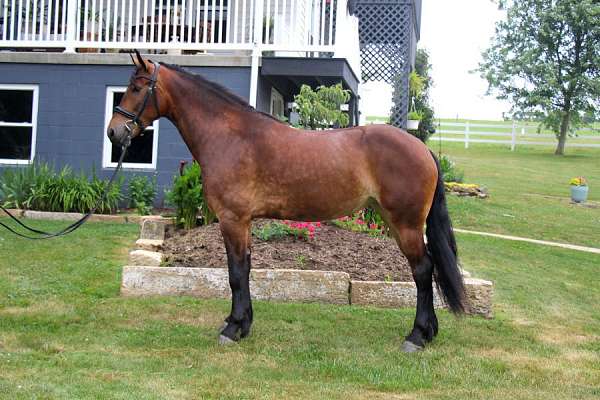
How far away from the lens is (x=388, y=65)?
15.9 m

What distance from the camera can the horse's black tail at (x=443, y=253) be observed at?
5.64m

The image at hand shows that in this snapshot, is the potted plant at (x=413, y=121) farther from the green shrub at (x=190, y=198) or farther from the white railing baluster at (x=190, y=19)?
the green shrub at (x=190, y=198)

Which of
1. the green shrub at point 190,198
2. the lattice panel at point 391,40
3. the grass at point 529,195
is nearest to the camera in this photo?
the green shrub at point 190,198

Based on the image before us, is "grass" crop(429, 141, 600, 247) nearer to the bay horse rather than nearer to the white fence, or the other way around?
the white fence

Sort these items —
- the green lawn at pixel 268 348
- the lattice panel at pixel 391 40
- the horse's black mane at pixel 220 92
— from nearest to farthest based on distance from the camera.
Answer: the green lawn at pixel 268 348
the horse's black mane at pixel 220 92
the lattice panel at pixel 391 40

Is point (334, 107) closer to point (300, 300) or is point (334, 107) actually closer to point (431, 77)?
point (300, 300)

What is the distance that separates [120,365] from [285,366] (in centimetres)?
121

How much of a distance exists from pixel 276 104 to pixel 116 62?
3.27 m

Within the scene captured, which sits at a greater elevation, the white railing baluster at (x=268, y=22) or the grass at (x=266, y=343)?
the white railing baluster at (x=268, y=22)

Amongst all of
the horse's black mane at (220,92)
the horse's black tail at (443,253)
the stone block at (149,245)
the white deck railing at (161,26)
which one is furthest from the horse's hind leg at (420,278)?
the white deck railing at (161,26)

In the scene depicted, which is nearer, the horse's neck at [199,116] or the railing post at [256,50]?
the horse's neck at [199,116]

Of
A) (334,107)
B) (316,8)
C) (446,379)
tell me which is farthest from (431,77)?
(446,379)

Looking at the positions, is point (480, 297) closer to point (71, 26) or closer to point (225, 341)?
point (225, 341)

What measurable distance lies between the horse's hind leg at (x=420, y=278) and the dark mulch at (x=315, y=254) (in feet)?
4.53
